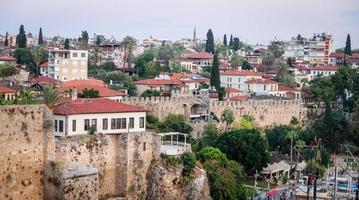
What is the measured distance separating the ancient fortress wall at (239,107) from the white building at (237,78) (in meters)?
13.8

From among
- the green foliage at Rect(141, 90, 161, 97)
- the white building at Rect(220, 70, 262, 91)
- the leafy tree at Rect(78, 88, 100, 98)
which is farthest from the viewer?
the white building at Rect(220, 70, 262, 91)

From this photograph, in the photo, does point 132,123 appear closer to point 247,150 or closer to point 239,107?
point 247,150

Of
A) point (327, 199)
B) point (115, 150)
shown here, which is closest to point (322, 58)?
point (327, 199)

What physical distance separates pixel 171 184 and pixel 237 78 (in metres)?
49.6

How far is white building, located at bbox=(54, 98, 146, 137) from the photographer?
31156 mm

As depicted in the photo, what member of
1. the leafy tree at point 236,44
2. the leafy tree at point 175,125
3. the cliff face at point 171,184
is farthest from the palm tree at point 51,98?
the leafy tree at point 236,44

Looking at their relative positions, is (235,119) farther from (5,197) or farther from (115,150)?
(5,197)

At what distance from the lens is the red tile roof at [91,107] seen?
3142cm

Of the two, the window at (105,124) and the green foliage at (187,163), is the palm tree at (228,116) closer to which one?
the green foliage at (187,163)

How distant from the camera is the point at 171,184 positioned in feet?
109

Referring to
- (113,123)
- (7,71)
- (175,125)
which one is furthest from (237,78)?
(113,123)

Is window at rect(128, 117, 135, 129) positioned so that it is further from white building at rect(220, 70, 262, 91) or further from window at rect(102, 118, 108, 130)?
white building at rect(220, 70, 262, 91)

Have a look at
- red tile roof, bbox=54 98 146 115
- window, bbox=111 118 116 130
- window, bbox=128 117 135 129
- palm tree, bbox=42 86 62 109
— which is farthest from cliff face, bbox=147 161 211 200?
palm tree, bbox=42 86 62 109

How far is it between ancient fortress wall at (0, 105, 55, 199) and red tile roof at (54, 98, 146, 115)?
10.7 feet
